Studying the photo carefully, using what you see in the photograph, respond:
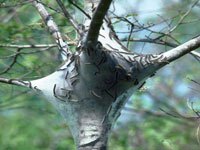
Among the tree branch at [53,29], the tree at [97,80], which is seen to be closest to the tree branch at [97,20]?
the tree at [97,80]

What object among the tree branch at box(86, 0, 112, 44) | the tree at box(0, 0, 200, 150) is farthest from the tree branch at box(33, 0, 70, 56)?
the tree branch at box(86, 0, 112, 44)

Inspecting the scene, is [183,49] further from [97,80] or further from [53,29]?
[53,29]

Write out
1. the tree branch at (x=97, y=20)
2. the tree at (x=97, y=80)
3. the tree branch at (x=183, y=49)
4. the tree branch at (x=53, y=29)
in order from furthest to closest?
the tree branch at (x=53, y=29) < the tree at (x=97, y=80) < the tree branch at (x=183, y=49) < the tree branch at (x=97, y=20)

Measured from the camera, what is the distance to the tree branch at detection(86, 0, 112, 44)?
9.10 feet

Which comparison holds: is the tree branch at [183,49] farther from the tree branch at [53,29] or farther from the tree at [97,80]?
the tree branch at [53,29]

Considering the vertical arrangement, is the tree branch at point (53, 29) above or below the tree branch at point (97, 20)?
above

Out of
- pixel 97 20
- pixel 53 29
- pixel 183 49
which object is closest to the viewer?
pixel 97 20

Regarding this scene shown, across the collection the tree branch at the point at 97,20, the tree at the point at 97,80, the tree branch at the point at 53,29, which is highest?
the tree branch at the point at 53,29

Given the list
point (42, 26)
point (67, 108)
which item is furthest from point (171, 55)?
point (42, 26)

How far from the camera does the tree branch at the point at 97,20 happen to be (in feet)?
9.10

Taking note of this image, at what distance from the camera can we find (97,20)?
291 cm

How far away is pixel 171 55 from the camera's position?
10.7 ft

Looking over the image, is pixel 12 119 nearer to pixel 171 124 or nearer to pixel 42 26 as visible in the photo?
pixel 171 124

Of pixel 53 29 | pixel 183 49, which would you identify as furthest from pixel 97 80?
pixel 53 29
